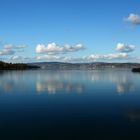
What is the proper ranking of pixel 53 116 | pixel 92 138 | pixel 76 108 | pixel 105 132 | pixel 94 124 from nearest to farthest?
pixel 92 138 < pixel 105 132 < pixel 94 124 < pixel 53 116 < pixel 76 108

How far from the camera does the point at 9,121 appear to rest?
1766cm

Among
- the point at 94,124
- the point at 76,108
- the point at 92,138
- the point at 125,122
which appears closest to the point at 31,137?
the point at 92,138

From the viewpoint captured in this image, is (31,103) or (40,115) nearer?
(40,115)

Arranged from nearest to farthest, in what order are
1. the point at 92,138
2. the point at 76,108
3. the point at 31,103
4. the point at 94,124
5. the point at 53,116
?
the point at 92,138, the point at 94,124, the point at 53,116, the point at 76,108, the point at 31,103

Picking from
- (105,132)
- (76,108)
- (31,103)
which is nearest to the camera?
(105,132)

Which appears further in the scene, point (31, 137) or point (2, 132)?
point (2, 132)

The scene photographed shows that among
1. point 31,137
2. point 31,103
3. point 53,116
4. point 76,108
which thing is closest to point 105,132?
point 31,137

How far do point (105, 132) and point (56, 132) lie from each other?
2.57 metres

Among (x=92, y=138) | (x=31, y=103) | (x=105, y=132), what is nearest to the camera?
(x=92, y=138)

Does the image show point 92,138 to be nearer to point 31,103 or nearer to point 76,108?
point 76,108

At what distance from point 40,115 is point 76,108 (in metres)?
3.80

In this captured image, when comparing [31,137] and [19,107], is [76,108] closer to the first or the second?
[19,107]

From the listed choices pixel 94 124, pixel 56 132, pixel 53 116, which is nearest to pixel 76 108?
pixel 53 116

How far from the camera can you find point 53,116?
19156 mm
